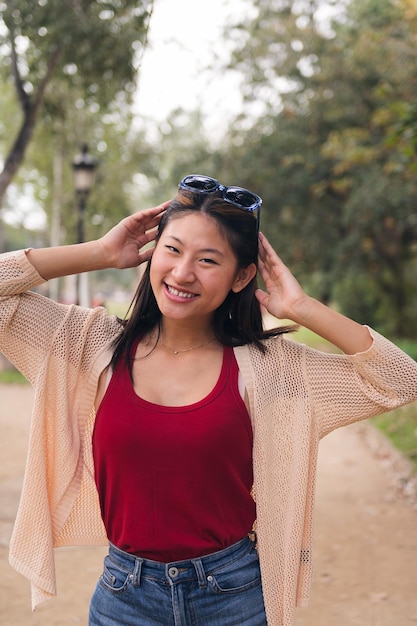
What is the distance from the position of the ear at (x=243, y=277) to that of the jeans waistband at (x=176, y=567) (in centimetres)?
85

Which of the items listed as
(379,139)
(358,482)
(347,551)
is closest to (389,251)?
(379,139)

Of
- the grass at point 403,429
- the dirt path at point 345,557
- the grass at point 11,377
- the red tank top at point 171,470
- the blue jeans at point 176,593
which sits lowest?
the grass at point 11,377

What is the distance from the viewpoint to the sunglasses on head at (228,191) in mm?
2484

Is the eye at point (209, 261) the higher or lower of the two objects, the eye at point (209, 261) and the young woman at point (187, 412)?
the higher

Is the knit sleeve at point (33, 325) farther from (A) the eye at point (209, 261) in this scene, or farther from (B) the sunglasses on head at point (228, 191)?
(B) the sunglasses on head at point (228, 191)

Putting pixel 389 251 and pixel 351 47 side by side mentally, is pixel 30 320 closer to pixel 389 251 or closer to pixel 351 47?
pixel 351 47

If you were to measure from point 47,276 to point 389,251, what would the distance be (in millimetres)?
22049

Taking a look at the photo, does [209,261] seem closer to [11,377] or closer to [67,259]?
[67,259]

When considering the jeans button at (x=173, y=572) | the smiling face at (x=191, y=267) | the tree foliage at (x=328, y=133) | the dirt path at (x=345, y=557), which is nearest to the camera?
the jeans button at (x=173, y=572)

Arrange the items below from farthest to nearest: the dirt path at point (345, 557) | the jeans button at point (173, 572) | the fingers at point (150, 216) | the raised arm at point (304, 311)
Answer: the dirt path at point (345, 557)
the fingers at point (150, 216)
the raised arm at point (304, 311)
the jeans button at point (173, 572)

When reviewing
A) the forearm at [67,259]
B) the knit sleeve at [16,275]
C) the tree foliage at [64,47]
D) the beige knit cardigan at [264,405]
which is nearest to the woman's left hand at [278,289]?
the beige knit cardigan at [264,405]

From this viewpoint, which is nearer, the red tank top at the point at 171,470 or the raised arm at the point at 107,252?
the red tank top at the point at 171,470

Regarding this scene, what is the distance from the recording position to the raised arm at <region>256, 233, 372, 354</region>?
8.25 ft

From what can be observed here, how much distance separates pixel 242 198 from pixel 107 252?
50 centimetres
